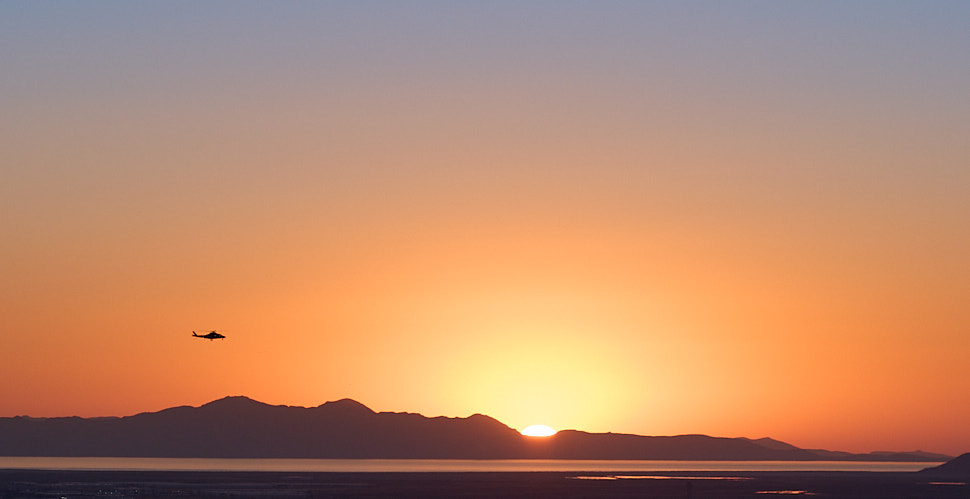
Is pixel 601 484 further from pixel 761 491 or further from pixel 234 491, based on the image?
pixel 234 491

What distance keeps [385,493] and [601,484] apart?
3956 cm

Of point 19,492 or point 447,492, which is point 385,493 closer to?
point 447,492

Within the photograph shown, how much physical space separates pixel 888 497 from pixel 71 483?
93.3m

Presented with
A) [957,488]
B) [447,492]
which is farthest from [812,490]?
[447,492]

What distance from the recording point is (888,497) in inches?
5561

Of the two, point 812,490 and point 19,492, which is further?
point 812,490

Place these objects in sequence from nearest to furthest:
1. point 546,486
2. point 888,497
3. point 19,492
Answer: point 19,492 → point 888,497 → point 546,486

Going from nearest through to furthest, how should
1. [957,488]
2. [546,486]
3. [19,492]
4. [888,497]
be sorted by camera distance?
1. [19,492]
2. [888,497]
3. [546,486]
4. [957,488]

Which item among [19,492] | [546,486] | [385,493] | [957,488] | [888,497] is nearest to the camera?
[19,492]

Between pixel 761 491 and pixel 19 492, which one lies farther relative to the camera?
pixel 761 491

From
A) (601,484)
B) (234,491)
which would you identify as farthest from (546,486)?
(234,491)

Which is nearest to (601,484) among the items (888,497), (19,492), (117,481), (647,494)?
(647,494)

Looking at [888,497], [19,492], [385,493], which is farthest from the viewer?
[888,497]

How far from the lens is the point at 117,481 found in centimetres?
15500
